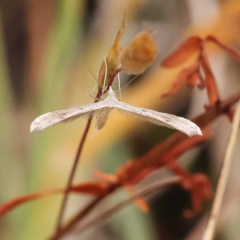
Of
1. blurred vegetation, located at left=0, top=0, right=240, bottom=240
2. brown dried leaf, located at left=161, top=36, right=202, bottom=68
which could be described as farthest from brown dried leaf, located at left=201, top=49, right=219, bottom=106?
blurred vegetation, located at left=0, top=0, right=240, bottom=240

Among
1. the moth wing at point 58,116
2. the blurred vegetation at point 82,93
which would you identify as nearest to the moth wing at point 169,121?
the moth wing at point 58,116

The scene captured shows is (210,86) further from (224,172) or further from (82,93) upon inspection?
(82,93)

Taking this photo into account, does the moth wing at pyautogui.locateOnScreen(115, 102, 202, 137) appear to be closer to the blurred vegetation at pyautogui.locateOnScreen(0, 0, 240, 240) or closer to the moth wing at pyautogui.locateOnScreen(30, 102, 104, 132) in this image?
the moth wing at pyautogui.locateOnScreen(30, 102, 104, 132)

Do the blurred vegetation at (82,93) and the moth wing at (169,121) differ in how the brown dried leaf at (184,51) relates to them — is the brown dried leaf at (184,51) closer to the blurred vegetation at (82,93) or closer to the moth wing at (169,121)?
the moth wing at (169,121)

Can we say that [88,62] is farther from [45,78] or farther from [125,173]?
[125,173]

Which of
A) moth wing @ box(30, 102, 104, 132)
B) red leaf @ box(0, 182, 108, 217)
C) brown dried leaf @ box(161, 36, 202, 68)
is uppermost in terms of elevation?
brown dried leaf @ box(161, 36, 202, 68)

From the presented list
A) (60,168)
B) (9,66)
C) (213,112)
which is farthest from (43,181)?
(213,112)
